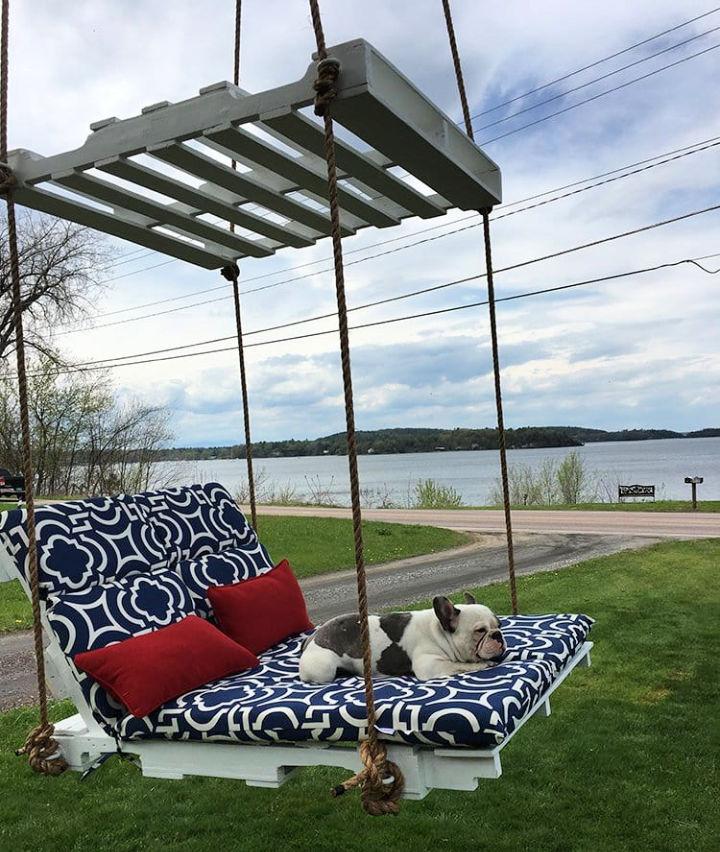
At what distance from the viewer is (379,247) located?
2023 cm

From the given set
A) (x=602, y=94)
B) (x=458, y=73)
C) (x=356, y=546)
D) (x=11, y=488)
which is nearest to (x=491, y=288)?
(x=458, y=73)

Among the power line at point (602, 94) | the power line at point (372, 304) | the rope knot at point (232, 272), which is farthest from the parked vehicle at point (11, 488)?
the rope knot at point (232, 272)

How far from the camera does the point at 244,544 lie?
3.78 meters

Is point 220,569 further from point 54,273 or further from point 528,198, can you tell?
point 54,273

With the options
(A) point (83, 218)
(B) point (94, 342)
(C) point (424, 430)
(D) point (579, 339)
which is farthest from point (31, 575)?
(B) point (94, 342)

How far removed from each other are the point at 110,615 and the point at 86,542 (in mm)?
312

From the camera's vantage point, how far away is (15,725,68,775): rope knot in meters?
2.59

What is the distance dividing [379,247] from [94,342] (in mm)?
8233

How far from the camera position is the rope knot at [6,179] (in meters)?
2.87

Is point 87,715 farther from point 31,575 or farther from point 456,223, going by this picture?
point 456,223

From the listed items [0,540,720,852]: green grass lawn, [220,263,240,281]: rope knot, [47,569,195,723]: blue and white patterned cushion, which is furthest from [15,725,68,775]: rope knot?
[220,263,240,281]: rope knot

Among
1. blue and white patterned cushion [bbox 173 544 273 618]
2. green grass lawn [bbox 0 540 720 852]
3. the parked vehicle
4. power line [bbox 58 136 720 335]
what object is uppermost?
power line [bbox 58 136 720 335]

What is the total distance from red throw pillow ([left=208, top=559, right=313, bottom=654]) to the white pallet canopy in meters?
1.53

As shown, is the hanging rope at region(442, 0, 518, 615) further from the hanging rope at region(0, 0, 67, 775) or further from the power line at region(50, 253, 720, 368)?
the power line at region(50, 253, 720, 368)
